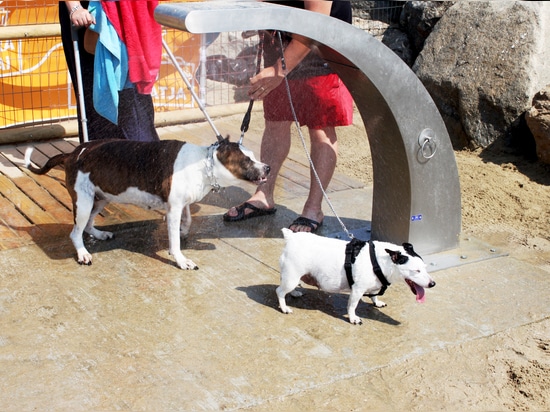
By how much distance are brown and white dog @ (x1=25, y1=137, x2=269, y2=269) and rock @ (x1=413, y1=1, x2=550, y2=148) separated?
3245 millimetres

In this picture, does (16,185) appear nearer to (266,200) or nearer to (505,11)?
(266,200)

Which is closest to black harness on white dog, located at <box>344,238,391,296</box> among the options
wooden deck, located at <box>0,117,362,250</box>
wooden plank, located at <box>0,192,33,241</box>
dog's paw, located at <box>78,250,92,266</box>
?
dog's paw, located at <box>78,250,92,266</box>

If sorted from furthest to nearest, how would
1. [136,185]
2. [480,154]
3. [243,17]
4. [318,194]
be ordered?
[480,154], [318,194], [136,185], [243,17]

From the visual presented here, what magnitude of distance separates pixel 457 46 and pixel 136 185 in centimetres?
423

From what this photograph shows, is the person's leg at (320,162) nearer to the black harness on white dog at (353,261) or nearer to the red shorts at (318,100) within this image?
the red shorts at (318,100)

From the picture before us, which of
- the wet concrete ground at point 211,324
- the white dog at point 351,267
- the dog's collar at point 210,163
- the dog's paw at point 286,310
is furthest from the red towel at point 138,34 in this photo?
the dog's paw at point 286,310

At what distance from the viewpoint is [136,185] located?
5.16 m

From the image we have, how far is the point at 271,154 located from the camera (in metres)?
6.12

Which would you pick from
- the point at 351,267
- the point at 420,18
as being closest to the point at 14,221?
the point at 351,267

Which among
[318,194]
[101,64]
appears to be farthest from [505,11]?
[101,64]

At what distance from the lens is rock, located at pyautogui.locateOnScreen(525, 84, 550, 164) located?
22.2ft

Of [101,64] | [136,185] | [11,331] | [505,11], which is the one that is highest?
[505,11]

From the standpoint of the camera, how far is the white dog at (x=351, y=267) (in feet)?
14.1

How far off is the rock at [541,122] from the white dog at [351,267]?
303cm
